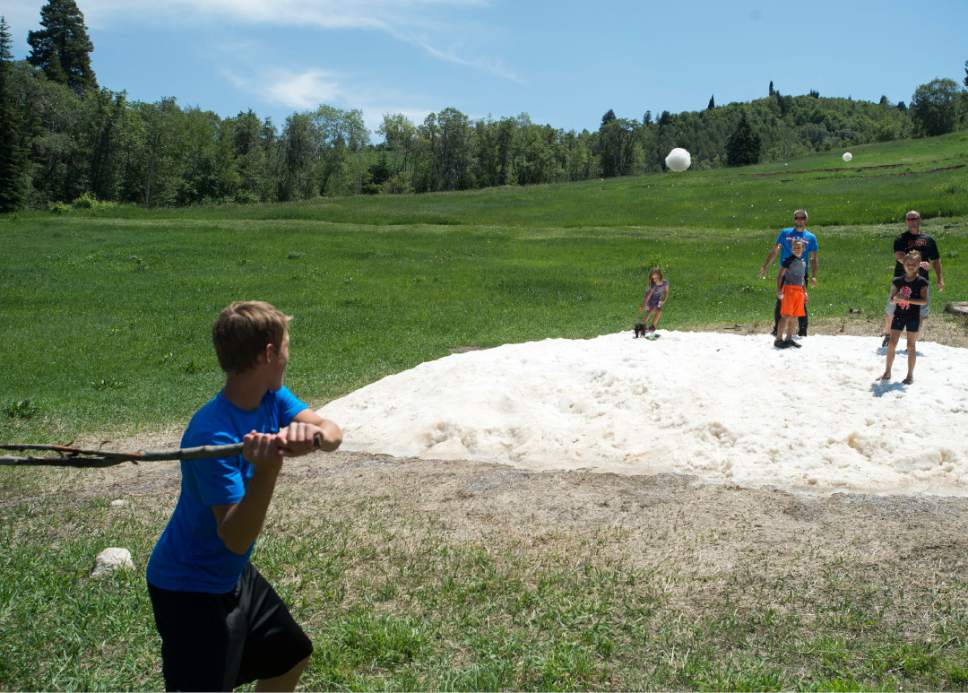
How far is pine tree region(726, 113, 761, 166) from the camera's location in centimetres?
11569

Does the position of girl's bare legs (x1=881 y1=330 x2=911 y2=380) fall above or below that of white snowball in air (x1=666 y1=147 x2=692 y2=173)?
below

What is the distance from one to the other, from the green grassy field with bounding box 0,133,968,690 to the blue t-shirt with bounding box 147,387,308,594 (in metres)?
1.80

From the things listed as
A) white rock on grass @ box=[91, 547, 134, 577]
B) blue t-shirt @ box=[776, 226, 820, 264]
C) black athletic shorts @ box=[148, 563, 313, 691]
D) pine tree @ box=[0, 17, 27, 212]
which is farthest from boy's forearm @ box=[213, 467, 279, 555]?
pine tree @ box=[0, 17, 27, 212]

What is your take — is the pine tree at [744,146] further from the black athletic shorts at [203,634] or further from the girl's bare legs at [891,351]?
the black athletic shorts at [203,634]

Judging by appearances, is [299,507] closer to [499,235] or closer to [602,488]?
[602,488]

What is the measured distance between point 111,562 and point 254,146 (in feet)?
398

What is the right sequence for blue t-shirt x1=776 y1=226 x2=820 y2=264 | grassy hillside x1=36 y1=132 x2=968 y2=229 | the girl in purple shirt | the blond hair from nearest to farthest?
the blond hair → blue t-shirt x1=776 y1=226 x2=820 y2=264 → the girl in purple shirt → grassy hillside x1=36 y1=132 x2=968 y2=229

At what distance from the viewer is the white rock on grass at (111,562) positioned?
6.23m

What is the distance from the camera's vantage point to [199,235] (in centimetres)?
3819

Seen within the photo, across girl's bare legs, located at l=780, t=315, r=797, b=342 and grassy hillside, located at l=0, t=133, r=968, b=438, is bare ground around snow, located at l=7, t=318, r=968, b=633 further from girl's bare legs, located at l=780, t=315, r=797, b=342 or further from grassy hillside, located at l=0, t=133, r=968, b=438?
grassy hillside, located at l=0, t=133, r=968, b=438

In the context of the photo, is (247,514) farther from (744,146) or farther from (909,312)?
(744,146)

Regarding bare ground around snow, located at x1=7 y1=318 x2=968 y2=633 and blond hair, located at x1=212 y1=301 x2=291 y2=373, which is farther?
bare ground around snow, located at x1=7 y1=318 x2=968 y2=633

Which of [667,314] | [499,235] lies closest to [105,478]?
[667,314]

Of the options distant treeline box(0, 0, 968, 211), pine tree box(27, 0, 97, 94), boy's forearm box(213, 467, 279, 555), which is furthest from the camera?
pine tree box(27, 0, 97, 94)
